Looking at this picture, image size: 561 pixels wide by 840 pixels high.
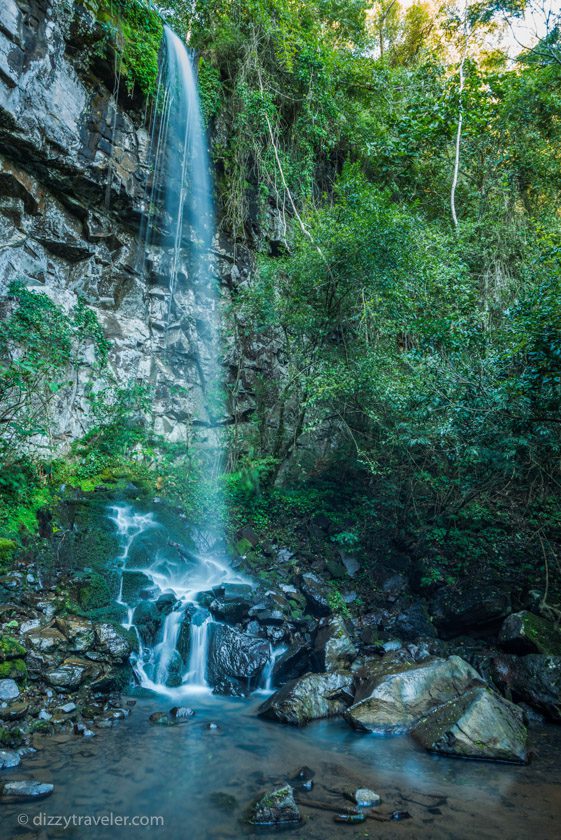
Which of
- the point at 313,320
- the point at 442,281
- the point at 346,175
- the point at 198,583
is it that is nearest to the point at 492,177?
the point at 346,175

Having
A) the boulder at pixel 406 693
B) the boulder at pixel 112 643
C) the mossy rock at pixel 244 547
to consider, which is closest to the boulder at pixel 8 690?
the boulder at pixel 112 643

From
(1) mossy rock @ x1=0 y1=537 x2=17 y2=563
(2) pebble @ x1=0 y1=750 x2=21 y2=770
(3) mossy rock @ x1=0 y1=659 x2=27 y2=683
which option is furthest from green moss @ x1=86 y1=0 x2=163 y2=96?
(2) pebble @ x1=0 y1=750 x2=21 y2=770

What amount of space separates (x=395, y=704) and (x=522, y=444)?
3.61 m

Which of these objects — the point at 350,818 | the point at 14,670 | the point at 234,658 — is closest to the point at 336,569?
the point at 234,658

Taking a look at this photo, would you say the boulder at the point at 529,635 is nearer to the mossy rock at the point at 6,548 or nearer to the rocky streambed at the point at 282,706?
the rocky streambed at the point at 282,706

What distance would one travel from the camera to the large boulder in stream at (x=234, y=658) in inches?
227

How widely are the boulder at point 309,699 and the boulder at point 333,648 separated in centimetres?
31

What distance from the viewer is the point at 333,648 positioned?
6.02 metres

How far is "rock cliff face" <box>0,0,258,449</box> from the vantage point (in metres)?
8.55

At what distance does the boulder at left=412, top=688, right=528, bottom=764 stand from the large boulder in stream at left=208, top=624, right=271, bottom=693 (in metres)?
2.08

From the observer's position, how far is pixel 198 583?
747cm

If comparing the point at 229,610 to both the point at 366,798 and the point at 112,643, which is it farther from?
the point at 366,798

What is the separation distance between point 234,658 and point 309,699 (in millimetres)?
1199

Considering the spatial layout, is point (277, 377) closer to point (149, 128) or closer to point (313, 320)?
point (313, 320)
